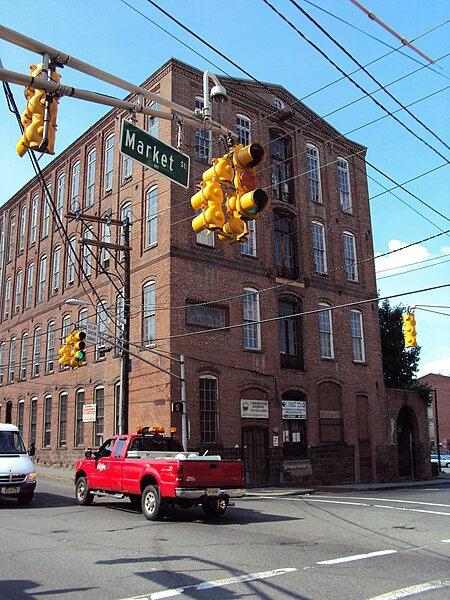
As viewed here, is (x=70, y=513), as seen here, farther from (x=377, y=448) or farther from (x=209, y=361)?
(x=377, y=448)

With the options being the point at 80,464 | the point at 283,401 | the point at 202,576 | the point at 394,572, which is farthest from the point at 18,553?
→ the point at 283,401

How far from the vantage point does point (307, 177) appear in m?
33.7

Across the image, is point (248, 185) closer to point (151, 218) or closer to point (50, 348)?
point (151, 218)

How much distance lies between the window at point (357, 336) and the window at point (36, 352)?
18824 millimetres

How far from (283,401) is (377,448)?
7416mm

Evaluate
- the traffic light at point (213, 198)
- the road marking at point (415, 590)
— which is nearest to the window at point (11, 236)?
the traffic light at point (213, 198)

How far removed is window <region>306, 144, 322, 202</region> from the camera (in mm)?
33750

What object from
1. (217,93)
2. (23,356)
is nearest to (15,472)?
(217,93)

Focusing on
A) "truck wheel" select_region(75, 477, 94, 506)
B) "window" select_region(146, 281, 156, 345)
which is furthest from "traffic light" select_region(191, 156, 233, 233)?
"window" select_region(146, 281, 156, 345)

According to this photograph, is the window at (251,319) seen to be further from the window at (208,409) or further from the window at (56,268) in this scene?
the window at (56,268)

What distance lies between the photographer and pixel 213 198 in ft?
26.3

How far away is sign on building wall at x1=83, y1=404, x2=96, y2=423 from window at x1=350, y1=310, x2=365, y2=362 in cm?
1415

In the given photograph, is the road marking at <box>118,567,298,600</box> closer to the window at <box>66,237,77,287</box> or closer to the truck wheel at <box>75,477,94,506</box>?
the truck wheel at <box>75,477,94,506</box>

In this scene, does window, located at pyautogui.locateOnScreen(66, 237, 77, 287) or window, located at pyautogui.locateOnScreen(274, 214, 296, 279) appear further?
window, located at pyautogui.locateOnScreen(66, 237, 77, 287)
